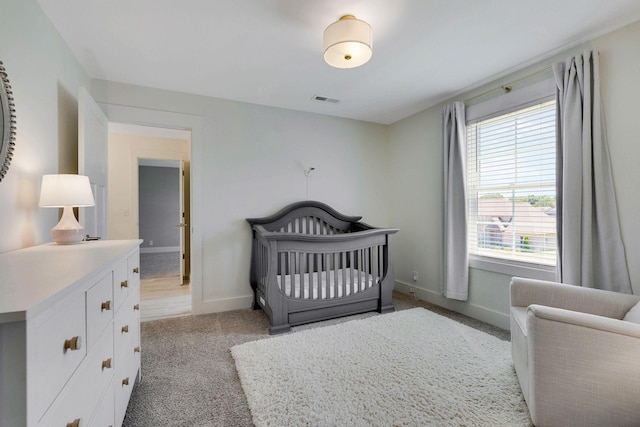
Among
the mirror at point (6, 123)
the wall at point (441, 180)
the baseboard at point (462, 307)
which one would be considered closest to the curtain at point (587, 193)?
the wall at point (441, 180)

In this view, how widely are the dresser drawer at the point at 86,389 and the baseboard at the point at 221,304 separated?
1944mm

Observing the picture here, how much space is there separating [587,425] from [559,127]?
1991mm

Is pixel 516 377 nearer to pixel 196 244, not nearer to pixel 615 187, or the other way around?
pixel 615 187

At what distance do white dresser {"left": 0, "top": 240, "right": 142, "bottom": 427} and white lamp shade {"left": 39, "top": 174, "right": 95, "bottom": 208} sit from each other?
321mm

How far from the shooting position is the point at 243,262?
338 centimetres

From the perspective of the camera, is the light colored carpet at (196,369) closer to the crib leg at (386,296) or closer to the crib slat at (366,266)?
the crib leg at (386,296)

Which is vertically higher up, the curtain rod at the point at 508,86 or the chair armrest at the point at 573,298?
the curtain rod at the point at 508,86

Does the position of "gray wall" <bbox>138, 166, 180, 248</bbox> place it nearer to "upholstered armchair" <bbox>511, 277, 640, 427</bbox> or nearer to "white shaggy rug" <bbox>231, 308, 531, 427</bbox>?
"white shaggy rug" <bbox>231, 308, 531, 427</bbox>

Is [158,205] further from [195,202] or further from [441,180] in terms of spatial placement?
[441,180]

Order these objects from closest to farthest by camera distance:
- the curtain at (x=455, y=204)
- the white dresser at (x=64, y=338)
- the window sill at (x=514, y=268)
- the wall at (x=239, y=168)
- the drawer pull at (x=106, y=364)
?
the white dresser at (x=64, y=338), the drawer pull at (x=106, y=364), the window sill at (x=514, y=268), the curtain at (x=455, y=204), the wall at (x=239, y=168)

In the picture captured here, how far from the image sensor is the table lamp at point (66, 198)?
5.29ft

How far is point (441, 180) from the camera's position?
3.37 m

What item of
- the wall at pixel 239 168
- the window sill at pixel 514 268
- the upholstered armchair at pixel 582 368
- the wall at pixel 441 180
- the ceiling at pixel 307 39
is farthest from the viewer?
the wall at pixel 239 168

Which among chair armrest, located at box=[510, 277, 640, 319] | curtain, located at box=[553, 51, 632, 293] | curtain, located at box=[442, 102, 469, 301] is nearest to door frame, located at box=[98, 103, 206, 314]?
curtain, located at box=[442, 102, 469, 301]
